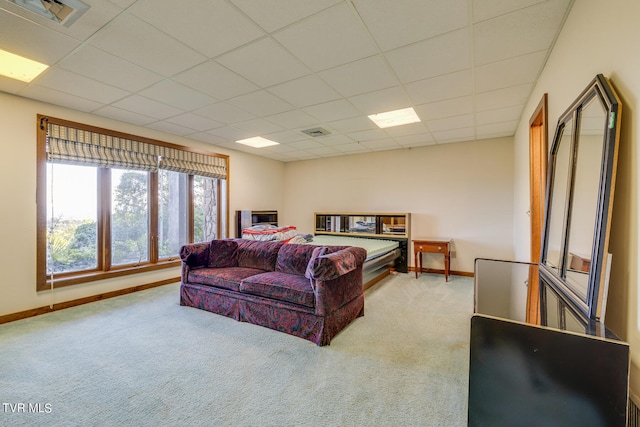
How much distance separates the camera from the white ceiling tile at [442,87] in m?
2.60

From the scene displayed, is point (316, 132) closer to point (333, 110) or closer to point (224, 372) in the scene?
point (333, 110)

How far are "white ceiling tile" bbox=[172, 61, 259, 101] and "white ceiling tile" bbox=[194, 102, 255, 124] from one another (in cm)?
29

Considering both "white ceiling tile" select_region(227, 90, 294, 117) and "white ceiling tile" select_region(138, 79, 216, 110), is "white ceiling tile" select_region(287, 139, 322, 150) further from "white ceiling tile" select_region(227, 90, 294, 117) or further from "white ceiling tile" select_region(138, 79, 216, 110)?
"white ceiling tile" select_region(138, 79, 216, 110)

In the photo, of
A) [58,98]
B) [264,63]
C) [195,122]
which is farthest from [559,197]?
[58,98]

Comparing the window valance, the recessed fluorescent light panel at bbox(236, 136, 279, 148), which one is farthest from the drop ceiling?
the recessed fluorescent light panel at bbox(236, 136, 279, 148)

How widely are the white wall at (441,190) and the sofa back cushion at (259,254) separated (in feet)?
9.77

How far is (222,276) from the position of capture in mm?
3184

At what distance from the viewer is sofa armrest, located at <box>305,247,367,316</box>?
8.13ft

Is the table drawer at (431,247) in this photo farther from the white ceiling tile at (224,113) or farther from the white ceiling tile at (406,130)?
the white ceiling tile at (224,113)

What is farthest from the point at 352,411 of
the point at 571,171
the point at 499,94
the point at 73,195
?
the point at 73,195

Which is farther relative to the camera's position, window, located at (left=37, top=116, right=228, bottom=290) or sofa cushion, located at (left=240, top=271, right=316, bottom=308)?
window, located at (left=37, top=116, right=228, bottom=290)

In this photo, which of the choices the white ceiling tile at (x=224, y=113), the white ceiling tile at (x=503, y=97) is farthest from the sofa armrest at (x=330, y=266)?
the white ceiling tile at (x=503, y=97)

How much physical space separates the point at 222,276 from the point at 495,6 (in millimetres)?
3344

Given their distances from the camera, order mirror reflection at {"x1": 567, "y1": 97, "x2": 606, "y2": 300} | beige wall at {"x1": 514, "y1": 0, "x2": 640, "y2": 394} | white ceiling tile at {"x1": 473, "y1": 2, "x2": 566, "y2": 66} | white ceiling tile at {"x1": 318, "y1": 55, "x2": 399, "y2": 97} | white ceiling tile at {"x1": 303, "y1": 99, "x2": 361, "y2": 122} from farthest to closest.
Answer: white ceiling tile at {"x1": 303, "y1": 99, "x2": 361, "y2": 122}, white ceiling tile at {"x1": 318, "y1": 55, "x2": 399, "y2": 97}, white ceiling tile at {"x1": 473, "y1": 2, "x2": 566, "y2": 66}, mirror reflection at {"x1": 567, "y1": 97, "x2": 606, "y2": 300}, beige wall at {"x1": 514, "y1": 0, "x2": 640, "y2": 394}
